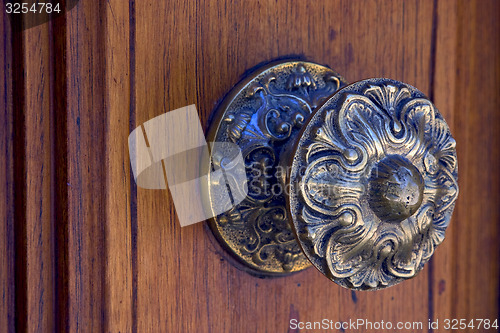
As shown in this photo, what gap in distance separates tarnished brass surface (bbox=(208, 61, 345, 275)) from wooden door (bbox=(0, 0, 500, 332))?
1 centimetres

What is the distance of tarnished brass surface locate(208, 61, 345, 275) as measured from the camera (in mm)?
437

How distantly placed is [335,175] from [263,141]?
0.26 ft

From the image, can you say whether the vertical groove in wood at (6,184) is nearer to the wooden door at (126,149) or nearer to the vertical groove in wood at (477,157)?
the wooden door at (126,149)

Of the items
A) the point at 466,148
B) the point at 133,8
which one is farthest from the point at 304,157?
the point at 466,148

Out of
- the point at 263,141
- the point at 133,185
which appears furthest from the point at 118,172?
the point at 263,141

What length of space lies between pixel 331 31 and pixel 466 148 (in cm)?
23

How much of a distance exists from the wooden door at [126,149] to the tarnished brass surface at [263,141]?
0.05 ft

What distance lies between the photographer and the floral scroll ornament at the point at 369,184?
0.39 meters

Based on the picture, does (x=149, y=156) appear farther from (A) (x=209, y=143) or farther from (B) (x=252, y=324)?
(B) (x=252, y=324)

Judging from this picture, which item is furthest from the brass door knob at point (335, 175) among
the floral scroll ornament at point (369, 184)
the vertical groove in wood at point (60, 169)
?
the vertical groove in wood at point (60, 169)

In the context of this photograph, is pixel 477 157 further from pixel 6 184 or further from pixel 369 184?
pixel 6 184

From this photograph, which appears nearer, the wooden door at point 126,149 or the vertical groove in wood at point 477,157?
the wooden door at point 126,149

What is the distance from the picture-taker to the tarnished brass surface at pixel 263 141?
0.44 meters

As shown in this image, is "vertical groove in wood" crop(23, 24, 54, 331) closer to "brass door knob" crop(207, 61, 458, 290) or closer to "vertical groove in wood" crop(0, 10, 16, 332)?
"vertical groove in wood" crop(0, 10, 16, 332)
